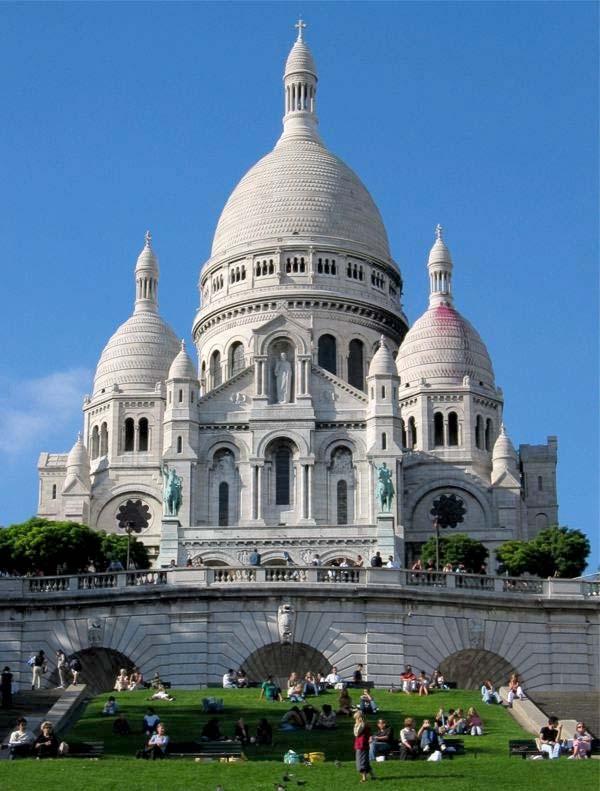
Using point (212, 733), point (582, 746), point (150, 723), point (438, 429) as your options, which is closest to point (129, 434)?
point (438, 429)

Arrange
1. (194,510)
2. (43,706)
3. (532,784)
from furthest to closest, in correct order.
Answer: (194,510) < (43,706) < (532,784)

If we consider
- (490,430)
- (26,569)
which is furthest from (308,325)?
(26,569)

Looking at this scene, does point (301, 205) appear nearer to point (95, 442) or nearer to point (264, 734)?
point (95, 442)

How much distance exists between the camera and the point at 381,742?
4116 centimetres

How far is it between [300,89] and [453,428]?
112 feet

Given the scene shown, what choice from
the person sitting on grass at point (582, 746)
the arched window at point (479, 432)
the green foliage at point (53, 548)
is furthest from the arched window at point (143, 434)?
the person sitting on grass at point (582, 746)

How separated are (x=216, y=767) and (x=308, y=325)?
86210 mm

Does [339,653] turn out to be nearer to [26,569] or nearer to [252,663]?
[252,663]

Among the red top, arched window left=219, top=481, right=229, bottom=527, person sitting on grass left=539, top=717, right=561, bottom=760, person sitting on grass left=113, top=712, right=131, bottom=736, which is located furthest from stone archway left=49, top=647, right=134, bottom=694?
arched window left=219, top=481, right=229, bottom=527

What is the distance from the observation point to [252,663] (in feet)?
178

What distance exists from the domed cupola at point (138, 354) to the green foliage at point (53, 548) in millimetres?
23803

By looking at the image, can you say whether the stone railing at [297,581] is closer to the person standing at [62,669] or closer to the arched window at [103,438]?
the person standing at [62,669]

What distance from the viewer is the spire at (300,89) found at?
142 metres

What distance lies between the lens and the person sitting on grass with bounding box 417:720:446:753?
41.3 m
